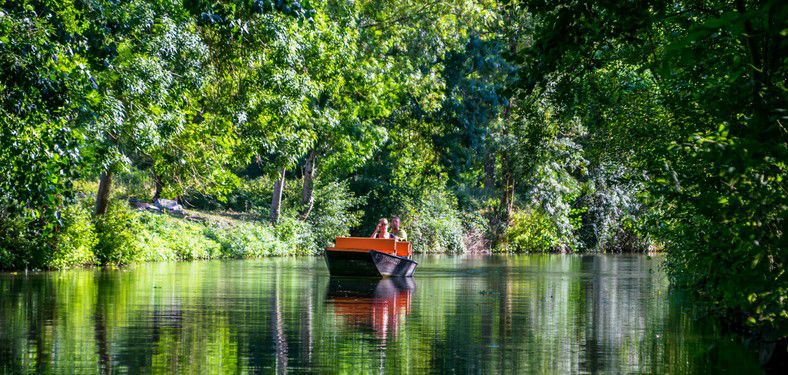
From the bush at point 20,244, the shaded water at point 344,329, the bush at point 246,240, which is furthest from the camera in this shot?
the bush at point 246,240

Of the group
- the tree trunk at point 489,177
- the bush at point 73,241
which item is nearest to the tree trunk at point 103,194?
the bush at point 73,241

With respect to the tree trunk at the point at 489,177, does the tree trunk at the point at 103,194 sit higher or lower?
lower

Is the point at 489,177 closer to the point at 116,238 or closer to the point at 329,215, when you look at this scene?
the point at 329,215

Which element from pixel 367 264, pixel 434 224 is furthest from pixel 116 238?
pixel 434 224

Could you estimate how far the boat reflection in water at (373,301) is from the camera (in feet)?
50.2

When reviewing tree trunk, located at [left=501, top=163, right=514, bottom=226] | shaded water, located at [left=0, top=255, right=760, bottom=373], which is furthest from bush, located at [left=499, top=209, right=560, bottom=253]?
shaded water, located at [left=0, top=255, right=760, bottom=373]

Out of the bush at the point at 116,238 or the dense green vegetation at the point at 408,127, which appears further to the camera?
the bush at the point at 116,238

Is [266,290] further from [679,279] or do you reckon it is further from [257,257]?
[257,257]

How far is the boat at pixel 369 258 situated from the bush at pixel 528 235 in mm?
30587

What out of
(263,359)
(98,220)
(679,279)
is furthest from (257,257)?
(263,359)

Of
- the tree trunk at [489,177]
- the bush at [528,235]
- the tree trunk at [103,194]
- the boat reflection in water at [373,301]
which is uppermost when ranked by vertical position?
the tree trunk at [489,177]

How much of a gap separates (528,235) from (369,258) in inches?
1325

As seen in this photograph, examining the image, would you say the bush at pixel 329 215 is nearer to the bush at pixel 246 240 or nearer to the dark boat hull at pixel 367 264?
the bush at pixel 246 240

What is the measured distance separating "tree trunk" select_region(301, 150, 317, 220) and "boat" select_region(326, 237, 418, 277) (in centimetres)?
2170
